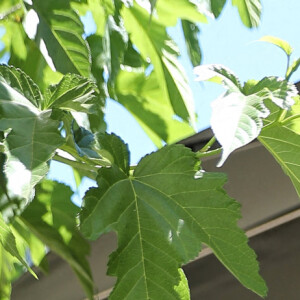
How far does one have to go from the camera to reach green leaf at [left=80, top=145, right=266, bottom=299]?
375mm

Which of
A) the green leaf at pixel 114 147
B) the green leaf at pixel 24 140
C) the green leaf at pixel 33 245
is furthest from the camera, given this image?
the green leaf at pixel 33 245

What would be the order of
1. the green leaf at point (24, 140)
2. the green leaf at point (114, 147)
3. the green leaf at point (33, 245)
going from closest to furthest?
the green leaf at point (24, 140) < the green leaf at point (114, 147) < the green leaf at point (33, 245)

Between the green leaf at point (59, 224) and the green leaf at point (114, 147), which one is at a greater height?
the green leaf at point (114, 147)

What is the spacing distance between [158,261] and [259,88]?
110 mm

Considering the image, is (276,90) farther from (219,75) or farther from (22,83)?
(22,83)

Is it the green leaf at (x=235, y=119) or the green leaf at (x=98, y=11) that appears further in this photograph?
the green leaf at (x=98, y=11)

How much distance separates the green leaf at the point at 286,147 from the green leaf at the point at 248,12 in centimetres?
16

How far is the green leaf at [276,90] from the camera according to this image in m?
0.36

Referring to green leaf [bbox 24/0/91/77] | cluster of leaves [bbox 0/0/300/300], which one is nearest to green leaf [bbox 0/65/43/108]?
cluster of leaves [bbox 0/0/300/300]

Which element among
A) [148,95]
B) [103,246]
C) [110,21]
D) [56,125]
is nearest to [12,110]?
[56,125]

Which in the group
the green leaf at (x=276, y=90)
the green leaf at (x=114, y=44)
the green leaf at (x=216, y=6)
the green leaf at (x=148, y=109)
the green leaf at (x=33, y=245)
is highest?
the green leaf at (x=216, y=6)

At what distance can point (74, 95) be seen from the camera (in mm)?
354

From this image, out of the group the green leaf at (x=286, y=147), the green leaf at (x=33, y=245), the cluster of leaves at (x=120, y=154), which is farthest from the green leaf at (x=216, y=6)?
the green leaf at (x=33, y=245)

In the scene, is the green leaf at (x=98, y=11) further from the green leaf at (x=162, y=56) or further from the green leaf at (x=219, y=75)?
the green leaf at (x=219, y=75)
